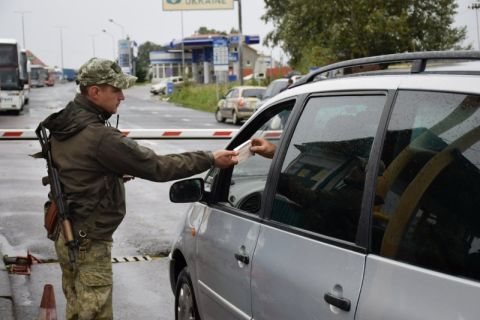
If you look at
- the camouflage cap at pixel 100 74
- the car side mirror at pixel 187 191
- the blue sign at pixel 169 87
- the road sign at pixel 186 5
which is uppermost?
the road sign at pixel 186 5

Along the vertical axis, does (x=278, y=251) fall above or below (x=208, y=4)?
below

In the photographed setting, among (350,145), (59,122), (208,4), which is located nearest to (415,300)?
(350,145)

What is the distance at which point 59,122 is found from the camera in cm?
385

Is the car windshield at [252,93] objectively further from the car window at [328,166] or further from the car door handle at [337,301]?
the car door handle at [337,301]

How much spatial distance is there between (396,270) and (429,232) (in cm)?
Result: 16

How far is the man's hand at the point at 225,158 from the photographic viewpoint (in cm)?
382

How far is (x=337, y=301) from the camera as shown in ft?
8.23

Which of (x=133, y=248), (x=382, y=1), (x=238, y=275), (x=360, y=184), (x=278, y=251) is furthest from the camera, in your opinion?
(x=382, y=1)

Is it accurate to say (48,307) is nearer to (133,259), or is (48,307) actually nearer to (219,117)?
(133,259)

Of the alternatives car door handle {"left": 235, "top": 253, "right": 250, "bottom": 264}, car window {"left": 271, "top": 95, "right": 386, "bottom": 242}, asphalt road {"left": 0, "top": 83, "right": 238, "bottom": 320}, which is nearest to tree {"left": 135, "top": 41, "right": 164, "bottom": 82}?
asphalt road {"left": 0, "top": 83, "right": 238, "bottom": 320}

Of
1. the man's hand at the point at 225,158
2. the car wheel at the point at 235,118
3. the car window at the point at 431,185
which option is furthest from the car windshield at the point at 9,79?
the car window at the point at 431,185

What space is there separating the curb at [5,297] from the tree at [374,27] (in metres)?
25.1

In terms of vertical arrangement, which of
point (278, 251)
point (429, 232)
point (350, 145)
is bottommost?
point (278, 251)

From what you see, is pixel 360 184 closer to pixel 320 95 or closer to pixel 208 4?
pixel 320 95
